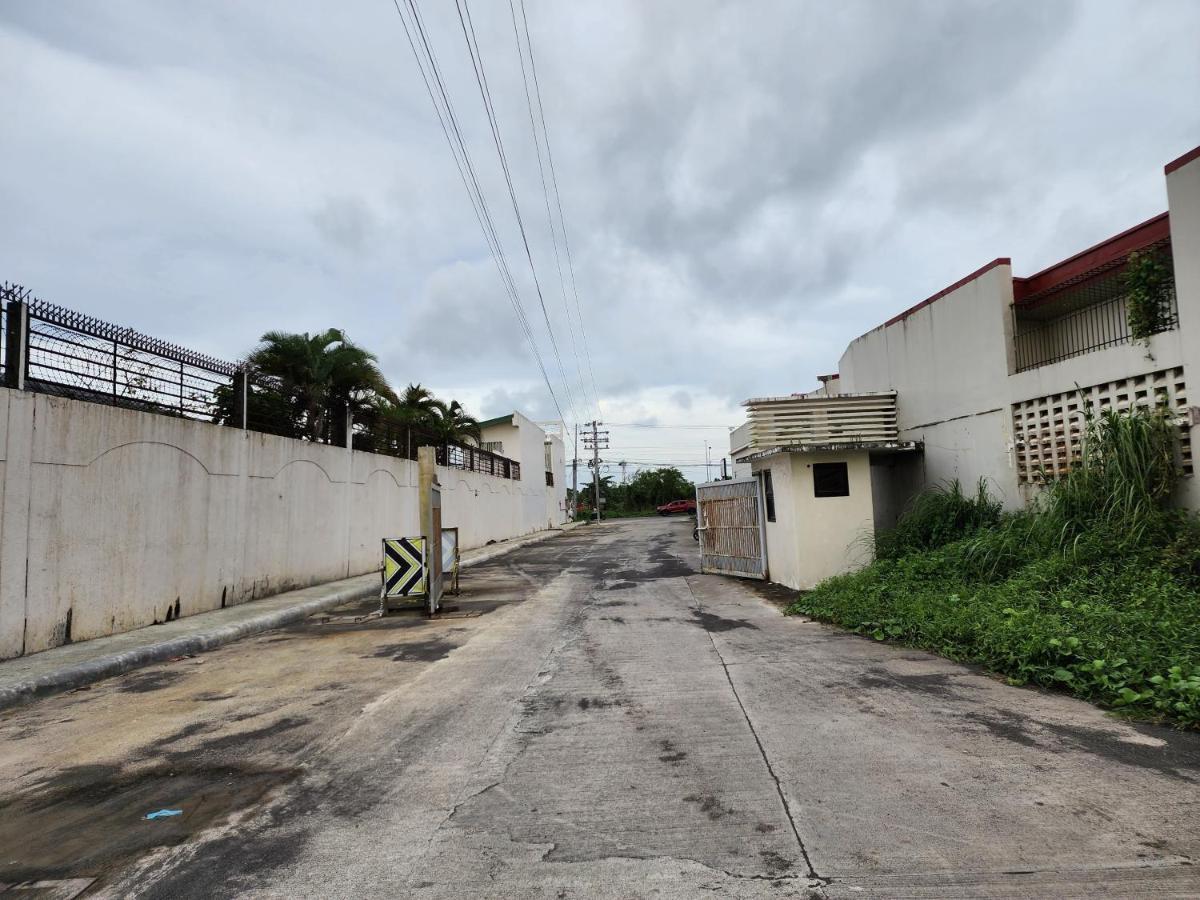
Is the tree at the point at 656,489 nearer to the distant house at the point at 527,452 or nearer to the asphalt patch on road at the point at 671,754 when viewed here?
the distant house at the point at 527,452

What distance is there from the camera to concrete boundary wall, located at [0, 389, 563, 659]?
7180 millimetres

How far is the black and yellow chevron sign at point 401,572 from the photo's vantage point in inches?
404

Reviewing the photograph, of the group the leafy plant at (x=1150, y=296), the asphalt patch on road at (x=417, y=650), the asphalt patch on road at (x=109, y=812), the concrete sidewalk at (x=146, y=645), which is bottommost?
the asphalt patch on road at (x=417, y=650)

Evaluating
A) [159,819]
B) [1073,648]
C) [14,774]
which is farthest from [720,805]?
[14,774]

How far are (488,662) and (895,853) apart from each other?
4661 mm

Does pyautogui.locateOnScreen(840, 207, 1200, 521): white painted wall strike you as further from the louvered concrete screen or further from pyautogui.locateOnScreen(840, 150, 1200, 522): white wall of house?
the louvered concrete screen

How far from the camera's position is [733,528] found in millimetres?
13812

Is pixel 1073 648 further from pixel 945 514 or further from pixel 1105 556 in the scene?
pixel 945 514

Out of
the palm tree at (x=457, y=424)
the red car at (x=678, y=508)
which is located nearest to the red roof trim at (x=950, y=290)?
the palm tree at (x=457, y=424)

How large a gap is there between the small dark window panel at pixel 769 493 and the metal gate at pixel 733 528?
16 cm

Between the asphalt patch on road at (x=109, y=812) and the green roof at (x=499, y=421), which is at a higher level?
the green roof at (x=499, y=421)

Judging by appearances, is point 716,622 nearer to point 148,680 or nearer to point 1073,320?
point 148,680

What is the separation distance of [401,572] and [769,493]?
22.0ft

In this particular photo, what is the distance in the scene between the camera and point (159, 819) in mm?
3477
